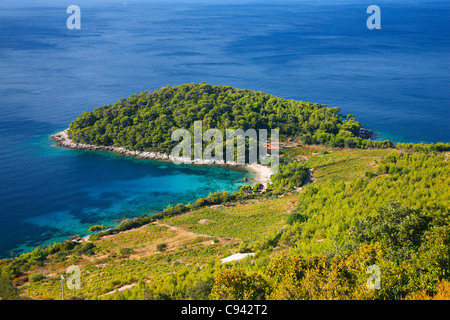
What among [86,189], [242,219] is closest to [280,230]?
[242,219]

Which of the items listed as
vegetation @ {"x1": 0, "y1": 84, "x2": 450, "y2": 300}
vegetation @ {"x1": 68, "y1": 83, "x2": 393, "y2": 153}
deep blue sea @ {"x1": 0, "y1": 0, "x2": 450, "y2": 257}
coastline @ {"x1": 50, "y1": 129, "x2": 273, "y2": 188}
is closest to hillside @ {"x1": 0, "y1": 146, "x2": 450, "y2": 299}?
vegetation @ {"x1": 0, "y1": 84, "x2": 450, "y2": 300}

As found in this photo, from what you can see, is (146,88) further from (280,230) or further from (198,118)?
(280,230)

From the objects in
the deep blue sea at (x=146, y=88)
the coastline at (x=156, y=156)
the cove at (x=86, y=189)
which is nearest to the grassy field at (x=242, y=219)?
the cove at (x=86, y=189)

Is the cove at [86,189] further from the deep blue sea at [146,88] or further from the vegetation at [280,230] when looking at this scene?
the vegetation at [280,230]

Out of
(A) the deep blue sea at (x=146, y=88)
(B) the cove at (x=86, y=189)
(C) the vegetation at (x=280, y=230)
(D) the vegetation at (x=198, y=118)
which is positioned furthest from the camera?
(D) the vegetation at (x=198, y=118)
